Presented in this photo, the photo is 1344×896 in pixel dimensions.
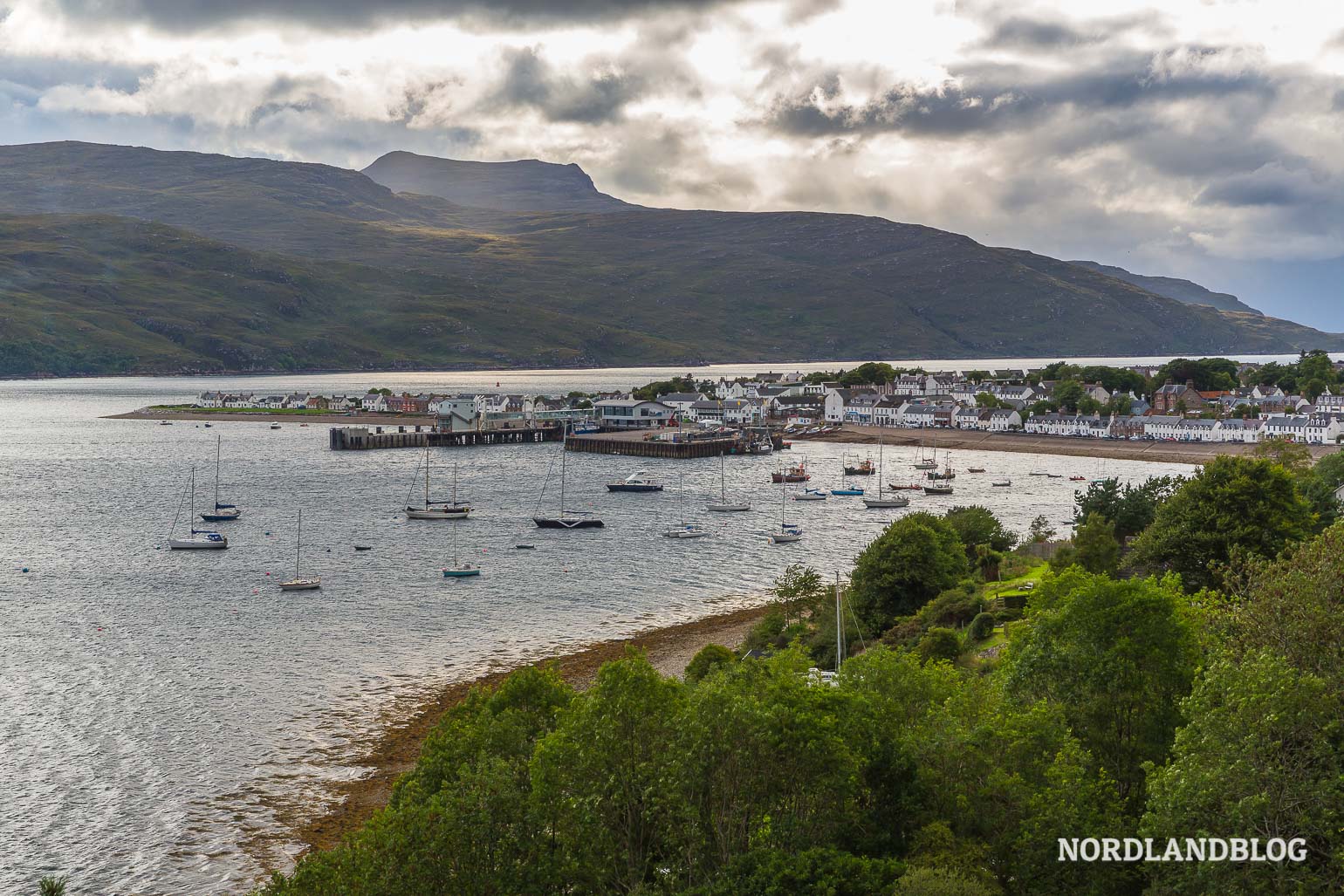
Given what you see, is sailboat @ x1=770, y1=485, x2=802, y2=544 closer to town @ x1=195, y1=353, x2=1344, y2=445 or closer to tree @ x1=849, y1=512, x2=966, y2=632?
tree @ x1=849, y1=512, x2=966, y2=632

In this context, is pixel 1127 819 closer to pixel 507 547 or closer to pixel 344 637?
pixel 344 637

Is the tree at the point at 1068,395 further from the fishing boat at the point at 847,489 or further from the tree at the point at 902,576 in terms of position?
the tree at the point at 902,576

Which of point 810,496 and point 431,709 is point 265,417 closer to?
point 810,496

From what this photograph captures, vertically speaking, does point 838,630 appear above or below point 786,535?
above

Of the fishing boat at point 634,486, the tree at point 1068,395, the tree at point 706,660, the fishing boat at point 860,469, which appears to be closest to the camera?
the tree at point 706,660

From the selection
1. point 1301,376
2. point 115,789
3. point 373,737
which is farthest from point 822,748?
point 1301,376

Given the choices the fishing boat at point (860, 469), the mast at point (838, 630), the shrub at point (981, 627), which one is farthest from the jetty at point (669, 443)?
the mast at point (838, 630)

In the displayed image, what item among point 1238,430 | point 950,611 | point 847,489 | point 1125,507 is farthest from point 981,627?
point 1238,430
